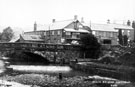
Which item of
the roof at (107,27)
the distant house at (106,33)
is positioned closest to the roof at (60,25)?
the distant house at (106,33)

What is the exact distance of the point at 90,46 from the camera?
68375 mm

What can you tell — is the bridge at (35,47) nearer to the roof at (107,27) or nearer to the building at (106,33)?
the building at (106,33)

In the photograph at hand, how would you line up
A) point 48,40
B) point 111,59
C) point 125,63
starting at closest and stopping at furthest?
point 125,63 → point 111,59 → point 48,40

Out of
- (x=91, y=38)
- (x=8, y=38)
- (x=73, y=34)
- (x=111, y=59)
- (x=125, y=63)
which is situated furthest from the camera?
(x=8, y=38)

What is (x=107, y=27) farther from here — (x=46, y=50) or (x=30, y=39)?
A: (x=46, y=50)

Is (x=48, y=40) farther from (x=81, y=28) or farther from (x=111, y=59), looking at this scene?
(x=111, y=59)

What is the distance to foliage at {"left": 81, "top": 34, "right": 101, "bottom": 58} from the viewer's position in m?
68.7

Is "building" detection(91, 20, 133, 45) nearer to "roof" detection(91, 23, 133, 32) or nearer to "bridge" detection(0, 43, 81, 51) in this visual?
"roof" detection(91, 23, 133, 32)

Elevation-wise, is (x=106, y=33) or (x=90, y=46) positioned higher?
(x=106, y=33)

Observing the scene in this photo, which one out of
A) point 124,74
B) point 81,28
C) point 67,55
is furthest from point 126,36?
point 124,74

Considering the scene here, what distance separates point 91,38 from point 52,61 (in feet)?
39.3

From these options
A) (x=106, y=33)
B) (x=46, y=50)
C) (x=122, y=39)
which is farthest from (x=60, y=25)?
(x=46, y=50)

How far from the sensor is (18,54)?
7819 cm

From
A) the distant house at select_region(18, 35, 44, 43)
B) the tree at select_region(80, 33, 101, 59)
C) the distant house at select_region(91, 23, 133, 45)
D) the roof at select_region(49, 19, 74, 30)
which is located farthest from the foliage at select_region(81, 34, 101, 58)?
the distant house at select_region(18, 35, 44, 43)
